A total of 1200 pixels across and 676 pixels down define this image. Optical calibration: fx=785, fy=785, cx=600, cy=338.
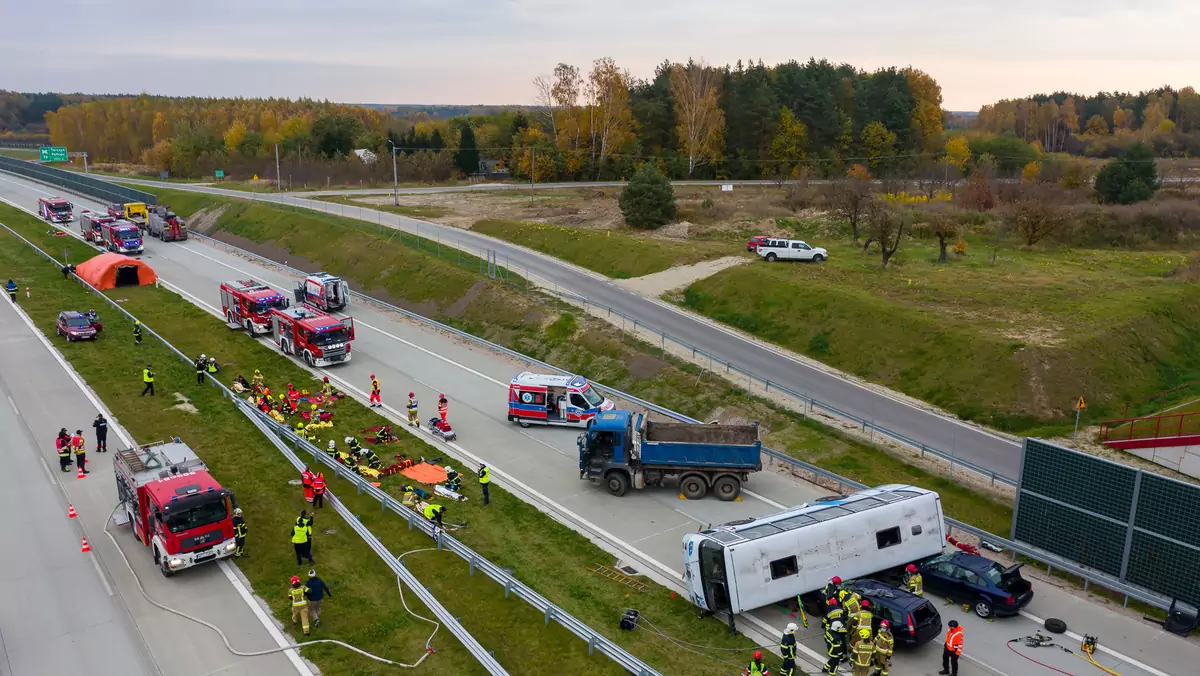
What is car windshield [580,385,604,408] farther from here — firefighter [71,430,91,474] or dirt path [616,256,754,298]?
dirt path [616,256,754,298]

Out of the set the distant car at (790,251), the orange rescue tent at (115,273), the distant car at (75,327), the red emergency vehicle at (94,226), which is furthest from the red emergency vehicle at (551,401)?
the red emergency vehicle at (94,226)

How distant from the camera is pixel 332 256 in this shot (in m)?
59.7

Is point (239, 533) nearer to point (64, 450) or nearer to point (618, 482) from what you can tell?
point (64, 450)

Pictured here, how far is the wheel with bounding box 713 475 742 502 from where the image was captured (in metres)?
24.8

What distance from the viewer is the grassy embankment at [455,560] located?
1755cm

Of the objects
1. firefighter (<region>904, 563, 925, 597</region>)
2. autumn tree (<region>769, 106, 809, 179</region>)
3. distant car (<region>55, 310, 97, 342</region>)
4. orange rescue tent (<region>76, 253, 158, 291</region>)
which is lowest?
firefighter (<region>904, 563, 925, 597</region>)

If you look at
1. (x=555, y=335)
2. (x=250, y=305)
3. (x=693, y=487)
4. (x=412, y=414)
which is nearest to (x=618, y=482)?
(x=693, y=487)

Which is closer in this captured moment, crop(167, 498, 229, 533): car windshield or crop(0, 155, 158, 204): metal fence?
crop(167, 498, 229, 533): car windshield

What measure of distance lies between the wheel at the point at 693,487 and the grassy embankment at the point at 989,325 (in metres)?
13.9

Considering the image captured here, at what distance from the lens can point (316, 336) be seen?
3722 cm

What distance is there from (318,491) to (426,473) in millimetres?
3834

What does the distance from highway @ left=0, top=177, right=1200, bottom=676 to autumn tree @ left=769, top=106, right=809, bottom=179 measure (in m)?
70.5

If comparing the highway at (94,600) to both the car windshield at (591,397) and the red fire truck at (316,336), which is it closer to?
the red fire truck at (316,336)

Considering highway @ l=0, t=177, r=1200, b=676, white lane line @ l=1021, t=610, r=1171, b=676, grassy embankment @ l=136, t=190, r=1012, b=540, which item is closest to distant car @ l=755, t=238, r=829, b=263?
grassy embankment @ l=136, t=190, r=1012, b=540
